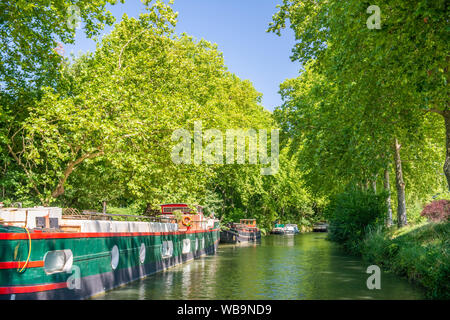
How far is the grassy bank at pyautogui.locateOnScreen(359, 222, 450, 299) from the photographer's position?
1299cm

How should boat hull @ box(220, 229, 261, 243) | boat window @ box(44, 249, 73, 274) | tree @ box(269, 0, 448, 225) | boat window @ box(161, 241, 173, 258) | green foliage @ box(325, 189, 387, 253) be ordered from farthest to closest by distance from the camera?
boat hull @ box(220, 229, 261, 243) < green foliage @ box(325, 189, 387, 253) < boat window @ box(161, 241, 173, 258) < boat window @ box(44, 249, 73, 274) < tree @ box(269, 0, 448, 225)

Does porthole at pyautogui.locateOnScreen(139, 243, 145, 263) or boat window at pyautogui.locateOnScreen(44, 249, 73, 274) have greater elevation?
boat window at pyautogui.locateOnScreen(44, 249, 73, 274)

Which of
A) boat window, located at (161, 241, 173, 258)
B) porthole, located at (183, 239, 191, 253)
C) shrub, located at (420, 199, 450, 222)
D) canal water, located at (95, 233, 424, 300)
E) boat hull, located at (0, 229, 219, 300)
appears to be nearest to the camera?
boat hull, located at (0, 229, 219, 300)

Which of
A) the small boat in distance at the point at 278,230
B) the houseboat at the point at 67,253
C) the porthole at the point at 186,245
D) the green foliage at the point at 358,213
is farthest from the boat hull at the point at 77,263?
the small boat in distance at the point at 278,230

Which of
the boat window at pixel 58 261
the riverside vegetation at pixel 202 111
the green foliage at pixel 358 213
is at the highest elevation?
the riverside vegetation at pixel 202 111

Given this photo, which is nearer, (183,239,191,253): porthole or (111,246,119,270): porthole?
(111,246,119,270): porthole

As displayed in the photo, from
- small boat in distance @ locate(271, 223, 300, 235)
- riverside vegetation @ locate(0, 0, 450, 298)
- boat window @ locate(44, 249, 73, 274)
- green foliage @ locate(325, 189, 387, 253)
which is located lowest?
small boat in distance @ locate(271, 223, 300, 235)

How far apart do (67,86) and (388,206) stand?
78.0 feet

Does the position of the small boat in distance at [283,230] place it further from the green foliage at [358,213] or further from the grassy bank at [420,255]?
the grassy bank at [420,255]

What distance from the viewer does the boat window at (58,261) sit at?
11777 mm

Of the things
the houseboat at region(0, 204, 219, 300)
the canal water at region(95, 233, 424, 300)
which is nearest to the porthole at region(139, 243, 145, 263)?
the houseboat at region(0, 204, 219, 300)

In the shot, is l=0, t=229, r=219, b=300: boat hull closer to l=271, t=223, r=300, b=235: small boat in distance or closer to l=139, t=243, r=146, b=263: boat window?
l=139, t=243, r=146, b=263: boat window

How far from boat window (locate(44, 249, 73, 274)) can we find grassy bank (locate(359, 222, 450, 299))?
10.9 m

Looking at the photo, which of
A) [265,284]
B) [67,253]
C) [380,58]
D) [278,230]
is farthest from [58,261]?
[278,230]
